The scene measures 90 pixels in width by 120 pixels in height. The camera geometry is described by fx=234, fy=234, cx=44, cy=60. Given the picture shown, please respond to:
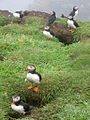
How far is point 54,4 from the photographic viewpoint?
3866 centimetres

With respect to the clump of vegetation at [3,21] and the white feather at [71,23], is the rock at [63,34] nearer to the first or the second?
the white feather at [71,23]

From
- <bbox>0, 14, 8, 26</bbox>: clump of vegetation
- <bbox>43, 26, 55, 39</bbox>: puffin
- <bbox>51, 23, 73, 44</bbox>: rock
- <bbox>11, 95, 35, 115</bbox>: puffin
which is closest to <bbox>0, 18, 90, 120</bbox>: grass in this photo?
<bbox>11, 95, 35, 115</bbox>: puffin

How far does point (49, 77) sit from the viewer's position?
6969mm

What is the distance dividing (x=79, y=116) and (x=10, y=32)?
8.27 meters

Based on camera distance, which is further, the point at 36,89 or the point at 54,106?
the point at 36,89

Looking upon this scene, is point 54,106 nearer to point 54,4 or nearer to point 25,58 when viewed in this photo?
point 25,58

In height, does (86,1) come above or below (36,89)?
above

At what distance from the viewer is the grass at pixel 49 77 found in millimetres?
5539

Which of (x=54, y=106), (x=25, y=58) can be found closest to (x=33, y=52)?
(x=25, y=58)

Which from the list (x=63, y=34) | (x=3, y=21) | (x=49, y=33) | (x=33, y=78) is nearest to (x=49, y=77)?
(x=33, y=78)

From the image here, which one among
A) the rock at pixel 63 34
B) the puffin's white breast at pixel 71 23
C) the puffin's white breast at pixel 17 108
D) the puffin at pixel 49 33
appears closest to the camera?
the puffin's white breast at pixel 17 108

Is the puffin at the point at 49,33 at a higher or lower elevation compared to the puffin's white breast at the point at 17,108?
higher

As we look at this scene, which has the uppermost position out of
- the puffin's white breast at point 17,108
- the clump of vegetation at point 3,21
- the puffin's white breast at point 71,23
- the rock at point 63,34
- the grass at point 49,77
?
the puffin's white breast at point 71,23

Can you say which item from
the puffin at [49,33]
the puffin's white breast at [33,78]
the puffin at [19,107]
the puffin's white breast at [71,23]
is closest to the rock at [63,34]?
the puffin's white breast at [71,23]
